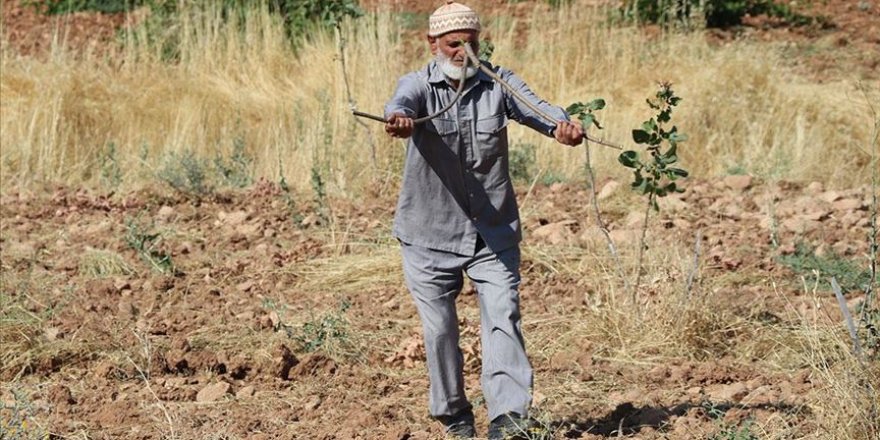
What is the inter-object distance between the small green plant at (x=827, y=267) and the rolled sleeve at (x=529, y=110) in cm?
234

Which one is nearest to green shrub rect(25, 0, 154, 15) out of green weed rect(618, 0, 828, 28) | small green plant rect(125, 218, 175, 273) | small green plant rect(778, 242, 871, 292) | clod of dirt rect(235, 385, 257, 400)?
green weed rect(618, 0, 828, 28)

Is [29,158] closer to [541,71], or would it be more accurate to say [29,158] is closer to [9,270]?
[9,270]

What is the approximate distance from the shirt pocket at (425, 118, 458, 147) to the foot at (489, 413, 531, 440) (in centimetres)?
85

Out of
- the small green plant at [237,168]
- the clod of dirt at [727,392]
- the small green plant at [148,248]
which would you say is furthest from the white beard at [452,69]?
the small green plant at [237,168]

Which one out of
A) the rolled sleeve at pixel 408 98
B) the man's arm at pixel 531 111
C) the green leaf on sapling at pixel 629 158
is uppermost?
the rolled sleeve at pixel 408 98

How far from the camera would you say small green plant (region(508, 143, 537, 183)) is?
28.3 ft

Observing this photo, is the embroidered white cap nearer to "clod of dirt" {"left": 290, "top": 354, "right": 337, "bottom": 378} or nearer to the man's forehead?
the man's forehead

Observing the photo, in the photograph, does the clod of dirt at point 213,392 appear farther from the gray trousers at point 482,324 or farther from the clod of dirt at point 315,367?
the gray trousers at point 482,324

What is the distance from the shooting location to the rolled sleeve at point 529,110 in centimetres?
441

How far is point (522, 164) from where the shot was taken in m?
8.68

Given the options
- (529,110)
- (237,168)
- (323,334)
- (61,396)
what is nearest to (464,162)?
(529,110)

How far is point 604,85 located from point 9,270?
477 cm

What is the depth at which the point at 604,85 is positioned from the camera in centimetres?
1051

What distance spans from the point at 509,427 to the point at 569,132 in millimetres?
912
